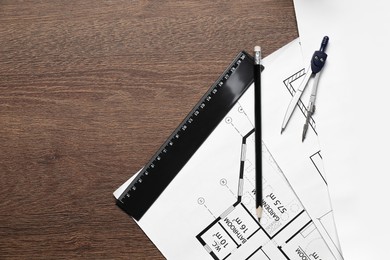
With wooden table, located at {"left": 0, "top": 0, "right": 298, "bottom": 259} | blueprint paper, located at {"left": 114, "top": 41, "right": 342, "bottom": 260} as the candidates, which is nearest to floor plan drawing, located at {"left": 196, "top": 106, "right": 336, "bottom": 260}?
blueprint paper, located at {"left": 114, "top": 41, "right": 342, "bottom": 260}

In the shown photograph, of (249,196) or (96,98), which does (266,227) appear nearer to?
(249,196)

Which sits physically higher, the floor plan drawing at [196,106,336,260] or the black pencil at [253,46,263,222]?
the black pencil at [253,46,263,222]

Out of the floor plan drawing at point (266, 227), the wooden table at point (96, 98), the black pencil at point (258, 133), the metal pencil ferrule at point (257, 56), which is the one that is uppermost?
the wooden table at point (96, 98)

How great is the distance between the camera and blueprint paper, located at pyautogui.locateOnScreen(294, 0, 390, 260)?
2.59ft

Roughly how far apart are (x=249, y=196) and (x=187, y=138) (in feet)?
0.36

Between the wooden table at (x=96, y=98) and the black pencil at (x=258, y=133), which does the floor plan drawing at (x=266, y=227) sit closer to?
the black pencil at (x=258, y=133)

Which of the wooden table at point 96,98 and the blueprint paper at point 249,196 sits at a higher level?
the wooden table at point 96,98

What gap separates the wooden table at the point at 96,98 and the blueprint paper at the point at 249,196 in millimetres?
45

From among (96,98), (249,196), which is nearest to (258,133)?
(249,196)

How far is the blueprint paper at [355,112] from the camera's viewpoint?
0.79m

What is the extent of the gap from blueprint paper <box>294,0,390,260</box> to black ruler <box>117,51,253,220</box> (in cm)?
9

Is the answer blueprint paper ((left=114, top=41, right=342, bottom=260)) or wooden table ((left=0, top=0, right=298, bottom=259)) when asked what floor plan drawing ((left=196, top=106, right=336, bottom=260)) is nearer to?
blueprint paper ((left=114, top=41, right=342, bottom=260))

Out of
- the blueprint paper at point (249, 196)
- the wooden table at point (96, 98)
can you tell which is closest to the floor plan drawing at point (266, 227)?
the blueprint paper at point (249, 196)

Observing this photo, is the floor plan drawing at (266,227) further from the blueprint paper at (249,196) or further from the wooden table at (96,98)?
the wooden table at (96,98)
